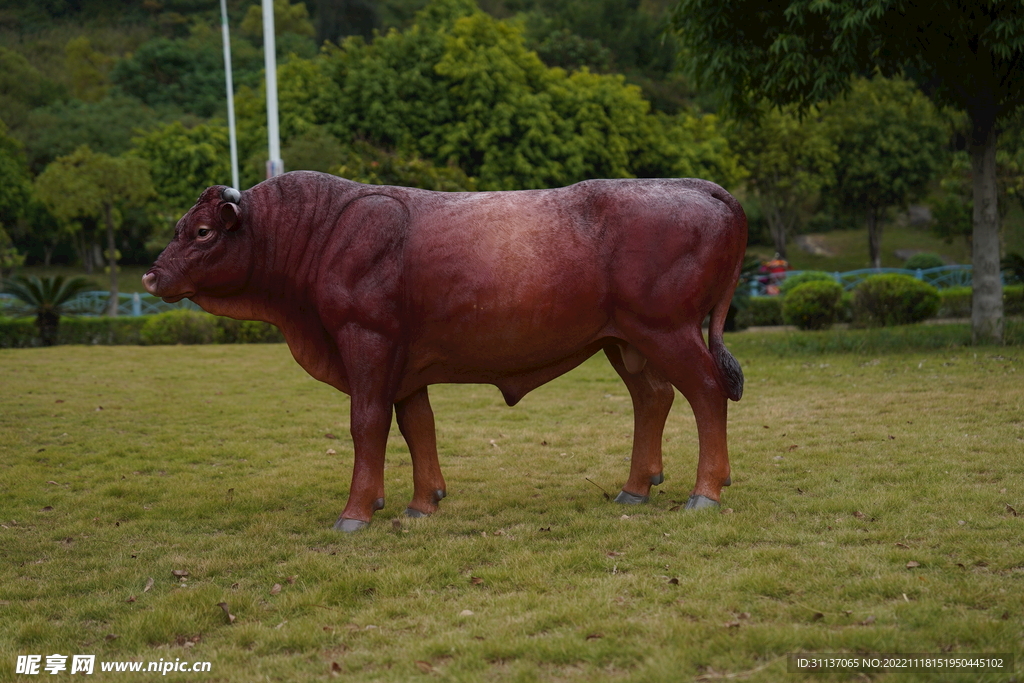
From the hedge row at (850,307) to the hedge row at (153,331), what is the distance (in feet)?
35.5

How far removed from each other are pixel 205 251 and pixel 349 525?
78.8 inches

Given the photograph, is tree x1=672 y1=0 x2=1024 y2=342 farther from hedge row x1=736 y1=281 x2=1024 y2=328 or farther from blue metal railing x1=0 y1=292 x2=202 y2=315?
blue metal railing x1=0 y1=292 x2=202 y2=315

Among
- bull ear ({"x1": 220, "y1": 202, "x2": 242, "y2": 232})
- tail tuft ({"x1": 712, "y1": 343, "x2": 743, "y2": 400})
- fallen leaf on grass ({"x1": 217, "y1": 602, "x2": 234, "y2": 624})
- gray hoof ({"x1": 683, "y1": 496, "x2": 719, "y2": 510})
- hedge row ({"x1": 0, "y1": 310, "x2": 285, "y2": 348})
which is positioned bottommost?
hedge row ({"x1": 0, "y1": 310, "x2": 285, "y2": 348})

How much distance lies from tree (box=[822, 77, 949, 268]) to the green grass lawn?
30479mm

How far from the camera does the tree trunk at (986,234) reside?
45.0 feet

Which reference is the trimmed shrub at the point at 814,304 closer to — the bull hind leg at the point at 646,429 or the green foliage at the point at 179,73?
the bull hind leg at the point at 646,429

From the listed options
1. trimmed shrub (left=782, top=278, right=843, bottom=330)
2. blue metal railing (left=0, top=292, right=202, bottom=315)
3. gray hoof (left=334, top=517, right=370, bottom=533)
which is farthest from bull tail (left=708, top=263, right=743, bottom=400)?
blue metal railing (left=0, top=292, right=202, bottom=315)

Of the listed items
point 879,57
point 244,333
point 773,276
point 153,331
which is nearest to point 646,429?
point 879,57

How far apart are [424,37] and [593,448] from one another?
1228 inches

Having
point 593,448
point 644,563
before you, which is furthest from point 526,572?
point 593,448

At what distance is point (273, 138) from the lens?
1703cm

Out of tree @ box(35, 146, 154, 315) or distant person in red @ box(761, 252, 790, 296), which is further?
tree @ box(35, 146, 154, 315)

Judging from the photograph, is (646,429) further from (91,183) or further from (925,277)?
(91,183)

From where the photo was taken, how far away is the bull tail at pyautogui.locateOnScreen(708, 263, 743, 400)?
5.93 metres
